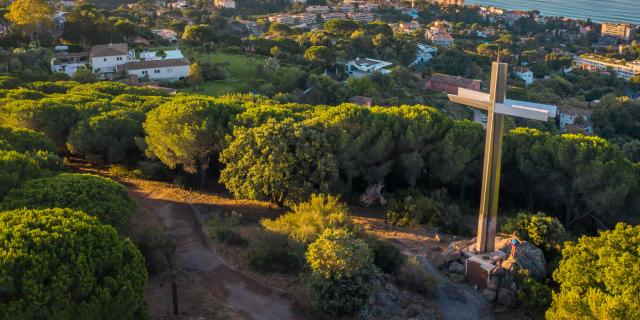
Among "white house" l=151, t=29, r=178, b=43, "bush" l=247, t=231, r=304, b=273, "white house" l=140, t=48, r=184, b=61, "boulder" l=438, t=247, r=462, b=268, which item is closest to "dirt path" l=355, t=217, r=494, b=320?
"boulder" l=438, t=247, r=462, b=268

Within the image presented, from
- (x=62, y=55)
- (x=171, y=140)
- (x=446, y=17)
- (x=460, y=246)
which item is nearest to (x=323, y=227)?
(x=460, y=246)

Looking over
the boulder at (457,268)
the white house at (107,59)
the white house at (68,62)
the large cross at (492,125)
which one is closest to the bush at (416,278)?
the boulder at (457,268)

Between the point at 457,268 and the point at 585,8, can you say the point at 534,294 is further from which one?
the point at 585,8

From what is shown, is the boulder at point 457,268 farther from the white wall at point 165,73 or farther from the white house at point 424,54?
the white house at point 424,54

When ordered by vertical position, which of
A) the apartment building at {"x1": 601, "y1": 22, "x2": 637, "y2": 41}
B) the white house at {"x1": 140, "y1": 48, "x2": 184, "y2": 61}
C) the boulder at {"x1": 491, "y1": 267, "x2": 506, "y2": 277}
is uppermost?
the white house at {"x1": 140, "y1": 48, "x2": 184, "y2": 61}

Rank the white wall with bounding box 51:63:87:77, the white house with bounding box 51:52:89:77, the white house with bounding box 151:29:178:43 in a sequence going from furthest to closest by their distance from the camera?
the white house with bounding box 151:29:178:43
the white house with bounding box 51:52:89:77
the white wall with bounding box 51:63:87:77

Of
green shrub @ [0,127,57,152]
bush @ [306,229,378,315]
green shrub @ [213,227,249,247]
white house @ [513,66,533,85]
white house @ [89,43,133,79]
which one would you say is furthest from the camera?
white house @ [513,66,533,85]

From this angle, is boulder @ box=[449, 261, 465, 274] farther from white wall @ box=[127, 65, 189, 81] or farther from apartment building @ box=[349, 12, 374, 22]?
apartment building @ box=[349, 12, 374, 22]
